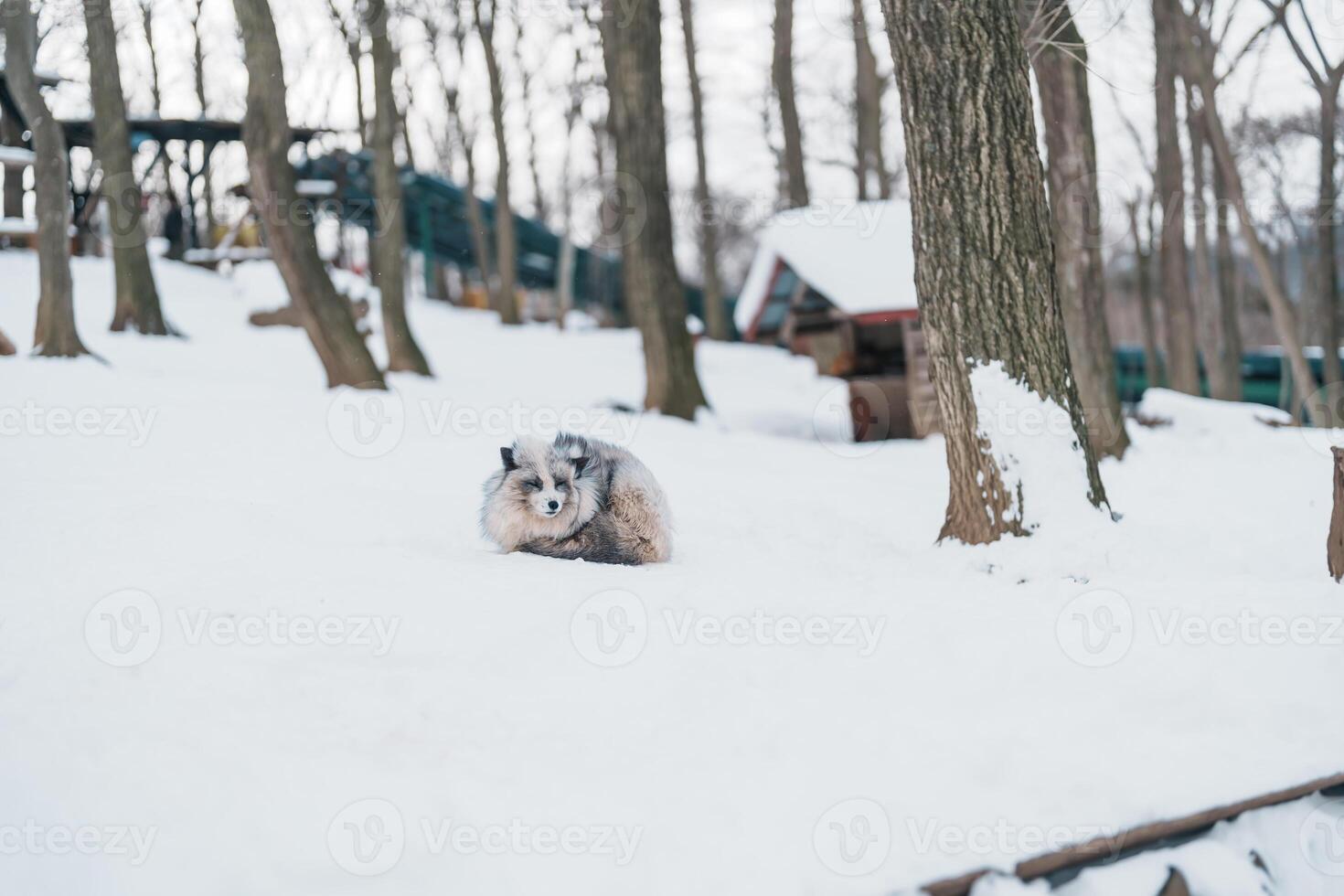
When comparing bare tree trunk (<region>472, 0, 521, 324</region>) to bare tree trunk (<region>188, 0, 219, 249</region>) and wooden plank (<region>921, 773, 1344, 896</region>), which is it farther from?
wooden plank (<region>921, 773, 1344, 896</region>)

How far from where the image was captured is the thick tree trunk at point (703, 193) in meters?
24.3

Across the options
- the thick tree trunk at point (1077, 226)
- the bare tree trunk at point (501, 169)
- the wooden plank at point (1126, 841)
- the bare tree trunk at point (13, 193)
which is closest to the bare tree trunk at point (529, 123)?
the bare tree trunk at point (501, 169)

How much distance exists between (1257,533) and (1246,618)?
7.54 feet

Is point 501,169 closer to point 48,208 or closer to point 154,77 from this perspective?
point 154,77

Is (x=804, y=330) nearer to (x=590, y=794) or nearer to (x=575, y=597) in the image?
(x=575, y=597)

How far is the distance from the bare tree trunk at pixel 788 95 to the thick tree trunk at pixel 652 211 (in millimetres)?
9987

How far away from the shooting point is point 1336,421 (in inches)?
721

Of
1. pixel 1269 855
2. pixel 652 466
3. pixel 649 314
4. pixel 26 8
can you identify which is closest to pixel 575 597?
Result: pixel 1269 855

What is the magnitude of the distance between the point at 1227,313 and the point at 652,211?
49.1ft

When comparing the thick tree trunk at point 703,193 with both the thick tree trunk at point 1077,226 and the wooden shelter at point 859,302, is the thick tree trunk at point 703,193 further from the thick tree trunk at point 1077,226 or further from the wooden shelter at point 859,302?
the thick tree trunk at point 1077,226

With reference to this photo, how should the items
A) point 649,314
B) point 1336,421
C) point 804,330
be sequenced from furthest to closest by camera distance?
point 1336,421 < point 804,330 < point 649,314

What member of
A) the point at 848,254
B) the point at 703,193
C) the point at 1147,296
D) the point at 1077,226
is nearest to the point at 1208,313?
the point at 1147,296

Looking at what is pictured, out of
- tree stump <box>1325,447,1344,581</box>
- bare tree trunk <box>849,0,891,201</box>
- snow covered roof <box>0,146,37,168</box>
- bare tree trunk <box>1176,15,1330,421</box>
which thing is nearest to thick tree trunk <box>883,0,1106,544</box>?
tree stump <box>1325,447,1344,581</box>

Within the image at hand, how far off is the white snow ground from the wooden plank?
0.15 feet
